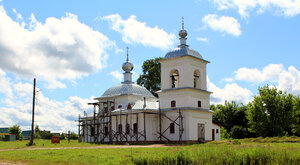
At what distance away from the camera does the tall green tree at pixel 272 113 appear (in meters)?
36.9

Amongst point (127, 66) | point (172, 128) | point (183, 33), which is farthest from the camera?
point (127, 66)

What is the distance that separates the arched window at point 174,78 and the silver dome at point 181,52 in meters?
1.54

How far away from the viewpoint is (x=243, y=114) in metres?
47.4

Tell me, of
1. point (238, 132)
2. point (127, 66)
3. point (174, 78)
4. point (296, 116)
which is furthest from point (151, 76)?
point (296, 116)

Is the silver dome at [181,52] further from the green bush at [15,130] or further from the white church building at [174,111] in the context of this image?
the green bush at [15,130]

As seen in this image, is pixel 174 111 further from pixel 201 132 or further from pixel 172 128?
pixel 201 132

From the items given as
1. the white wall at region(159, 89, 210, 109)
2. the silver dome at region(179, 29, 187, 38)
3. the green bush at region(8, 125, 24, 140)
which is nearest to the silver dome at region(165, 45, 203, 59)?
the silver dome at region(179, 29, 187, 38)

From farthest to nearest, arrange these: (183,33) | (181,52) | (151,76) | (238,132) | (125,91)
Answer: (151,76) → (238,132) → (125,91) → (183,33) → (181,52)

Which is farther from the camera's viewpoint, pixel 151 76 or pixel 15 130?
pixel 15 130

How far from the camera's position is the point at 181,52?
3084 cm

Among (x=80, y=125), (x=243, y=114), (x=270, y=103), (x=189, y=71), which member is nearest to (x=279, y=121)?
(x=270, y=103)

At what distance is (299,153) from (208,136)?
2021 cm

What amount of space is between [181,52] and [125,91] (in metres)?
Result: 8.95

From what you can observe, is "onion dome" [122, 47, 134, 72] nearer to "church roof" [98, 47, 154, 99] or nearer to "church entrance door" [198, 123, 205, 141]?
"church roof" [98, 47, 154, 99]
